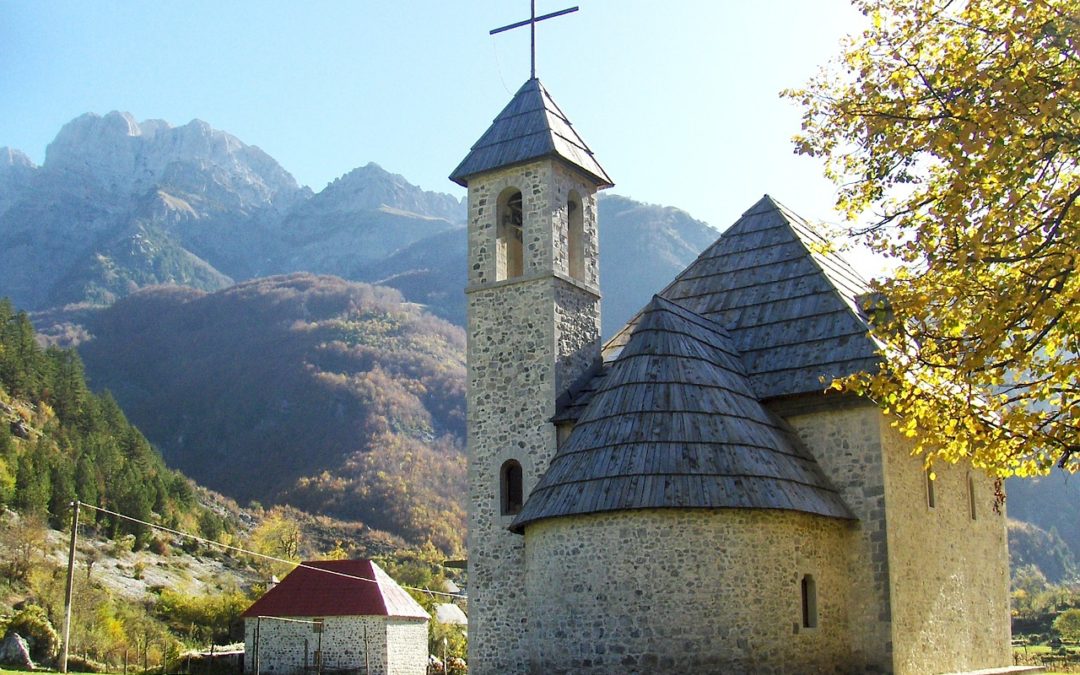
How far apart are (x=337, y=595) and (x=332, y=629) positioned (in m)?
1.20

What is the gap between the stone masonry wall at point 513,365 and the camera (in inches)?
752

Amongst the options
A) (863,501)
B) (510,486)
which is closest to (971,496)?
(863,501)

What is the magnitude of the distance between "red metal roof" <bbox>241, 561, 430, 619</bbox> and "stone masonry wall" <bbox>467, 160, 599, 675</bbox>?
16.5 metres

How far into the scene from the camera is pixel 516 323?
20.0m

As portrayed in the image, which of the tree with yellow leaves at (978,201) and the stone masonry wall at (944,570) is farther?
the stone masonry wall at (944,570)

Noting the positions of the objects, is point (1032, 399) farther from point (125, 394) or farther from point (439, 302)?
point (439, 302)

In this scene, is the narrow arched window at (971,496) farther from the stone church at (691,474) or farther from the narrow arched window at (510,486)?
the narrow arched window at (510,486)

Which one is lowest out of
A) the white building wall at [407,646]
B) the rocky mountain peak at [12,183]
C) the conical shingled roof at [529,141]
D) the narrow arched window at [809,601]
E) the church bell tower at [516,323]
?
the white building wall at [407,646]

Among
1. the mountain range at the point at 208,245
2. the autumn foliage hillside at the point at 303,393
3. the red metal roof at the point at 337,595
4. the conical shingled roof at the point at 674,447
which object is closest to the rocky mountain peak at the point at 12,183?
the mountain range at the point at 208,245

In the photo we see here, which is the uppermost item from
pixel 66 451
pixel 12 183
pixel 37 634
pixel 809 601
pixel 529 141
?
pixel 12 183

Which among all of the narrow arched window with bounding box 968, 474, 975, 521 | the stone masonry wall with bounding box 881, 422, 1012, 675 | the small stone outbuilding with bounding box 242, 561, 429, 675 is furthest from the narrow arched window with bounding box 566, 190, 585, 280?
the small stone outbuilding with bounding box 242, 561, 429, 675

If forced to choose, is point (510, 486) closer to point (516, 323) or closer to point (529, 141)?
point (516, 323)

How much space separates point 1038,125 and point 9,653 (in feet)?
93.7

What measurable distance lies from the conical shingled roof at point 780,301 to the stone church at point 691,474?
0.04 meters
